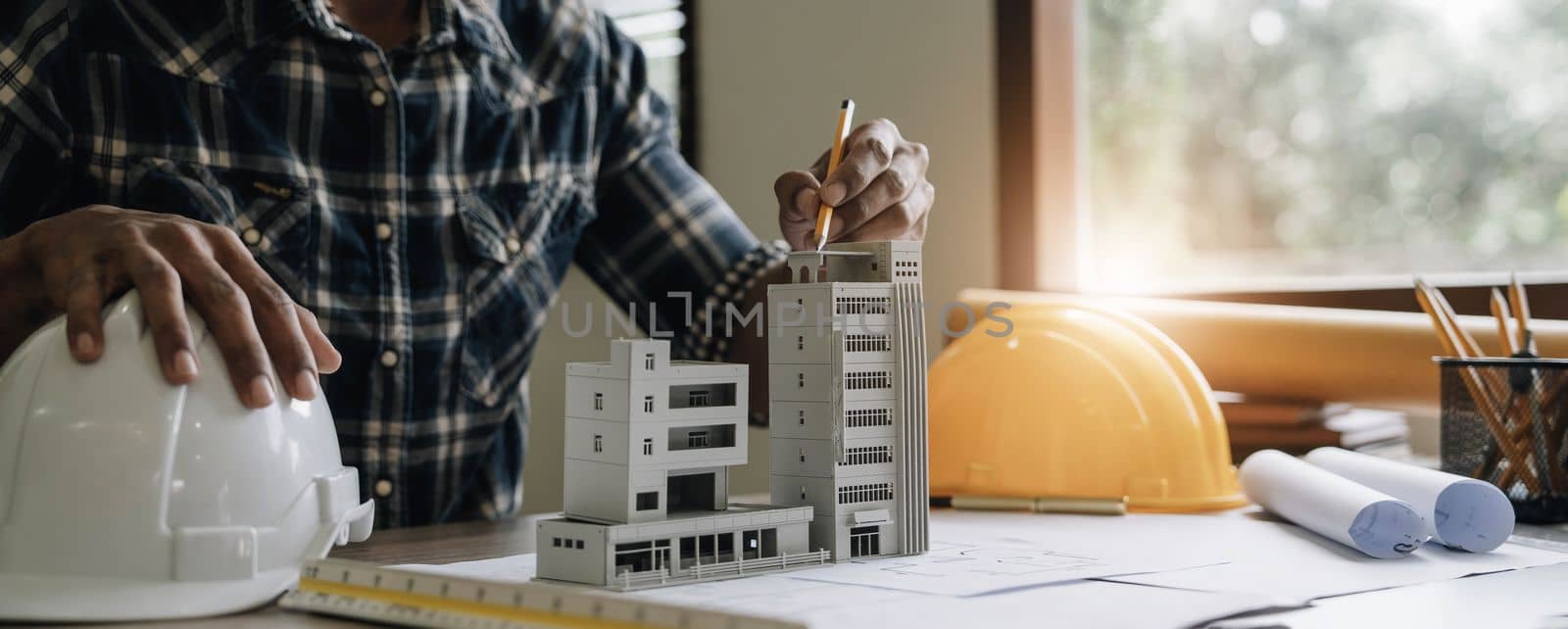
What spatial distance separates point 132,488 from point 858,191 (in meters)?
0.57

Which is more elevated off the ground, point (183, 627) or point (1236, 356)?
point (1236, 356)

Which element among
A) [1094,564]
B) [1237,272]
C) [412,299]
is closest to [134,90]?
[412,299]

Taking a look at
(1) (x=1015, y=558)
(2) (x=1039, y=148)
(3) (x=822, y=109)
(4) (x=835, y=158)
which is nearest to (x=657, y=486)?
(1) (x=1015, y=558)

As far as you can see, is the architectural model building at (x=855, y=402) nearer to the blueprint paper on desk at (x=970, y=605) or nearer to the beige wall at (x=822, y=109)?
the blueprint paper on desk at (x=970, y=605)

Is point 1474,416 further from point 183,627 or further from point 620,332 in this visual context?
point 620,332

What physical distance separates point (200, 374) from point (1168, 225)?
1.69m

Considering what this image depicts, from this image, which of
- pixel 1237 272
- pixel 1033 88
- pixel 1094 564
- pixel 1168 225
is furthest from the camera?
pixel 1237 272

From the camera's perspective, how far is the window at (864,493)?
82cm

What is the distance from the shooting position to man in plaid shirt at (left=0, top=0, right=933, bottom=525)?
113cm

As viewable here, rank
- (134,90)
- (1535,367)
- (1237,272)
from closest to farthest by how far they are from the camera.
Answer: (1535,367), (134,90), (1237,272)

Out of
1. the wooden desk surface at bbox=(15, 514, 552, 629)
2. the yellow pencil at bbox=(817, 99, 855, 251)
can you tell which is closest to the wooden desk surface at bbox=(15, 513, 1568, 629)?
the wooden desk surface at bbox=(15, 514, 552, 629)

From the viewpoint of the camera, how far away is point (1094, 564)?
0.80m

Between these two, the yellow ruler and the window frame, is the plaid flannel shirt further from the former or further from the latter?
the yellow ruler

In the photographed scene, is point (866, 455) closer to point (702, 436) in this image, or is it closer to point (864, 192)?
point (702, 436)
